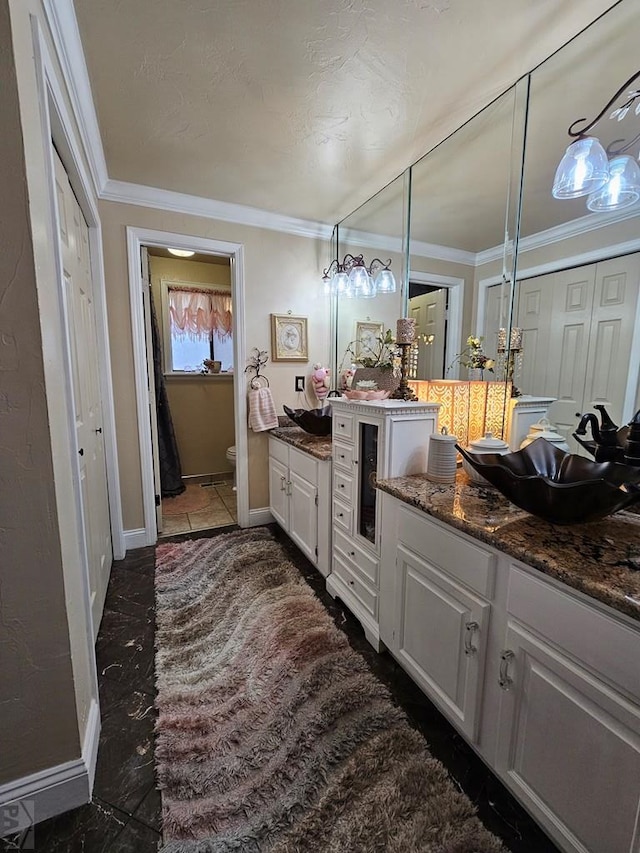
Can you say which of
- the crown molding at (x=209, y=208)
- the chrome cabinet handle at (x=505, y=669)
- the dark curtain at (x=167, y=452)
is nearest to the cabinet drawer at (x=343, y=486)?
the chrome cabinet handle at (x=505, y=669)

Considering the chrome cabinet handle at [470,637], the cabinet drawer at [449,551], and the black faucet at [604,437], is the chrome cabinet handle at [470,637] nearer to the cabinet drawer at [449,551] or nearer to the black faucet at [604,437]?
the cabinet drawer at [449,551]

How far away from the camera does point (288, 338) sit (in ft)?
Answer: 9.48

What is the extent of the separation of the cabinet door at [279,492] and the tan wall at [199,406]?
151 cm

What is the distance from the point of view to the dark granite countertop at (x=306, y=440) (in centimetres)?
206

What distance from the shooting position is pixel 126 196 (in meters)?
2.31

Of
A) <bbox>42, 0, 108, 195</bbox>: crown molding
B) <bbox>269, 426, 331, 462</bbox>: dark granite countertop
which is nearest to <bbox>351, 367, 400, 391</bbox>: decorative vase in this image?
<bbox>269, 426, 331, 462</bbox>: dark granite countertop

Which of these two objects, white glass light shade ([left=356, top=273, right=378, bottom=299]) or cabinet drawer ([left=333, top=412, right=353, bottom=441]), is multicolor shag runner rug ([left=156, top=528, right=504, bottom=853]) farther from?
white glass light shade ([left=356, top=273, right=378, bottom=299])

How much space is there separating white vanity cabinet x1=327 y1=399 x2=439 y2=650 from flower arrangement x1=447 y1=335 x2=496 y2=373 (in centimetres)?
38

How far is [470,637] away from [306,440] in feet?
4.95

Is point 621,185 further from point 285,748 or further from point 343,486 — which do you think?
point 285,748

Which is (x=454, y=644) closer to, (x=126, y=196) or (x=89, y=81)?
(x=89, y=81)

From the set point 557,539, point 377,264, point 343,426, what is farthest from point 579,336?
point 377,264

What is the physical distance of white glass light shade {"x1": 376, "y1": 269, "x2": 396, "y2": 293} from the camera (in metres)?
2.27

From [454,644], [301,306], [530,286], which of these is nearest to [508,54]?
[530,286]
